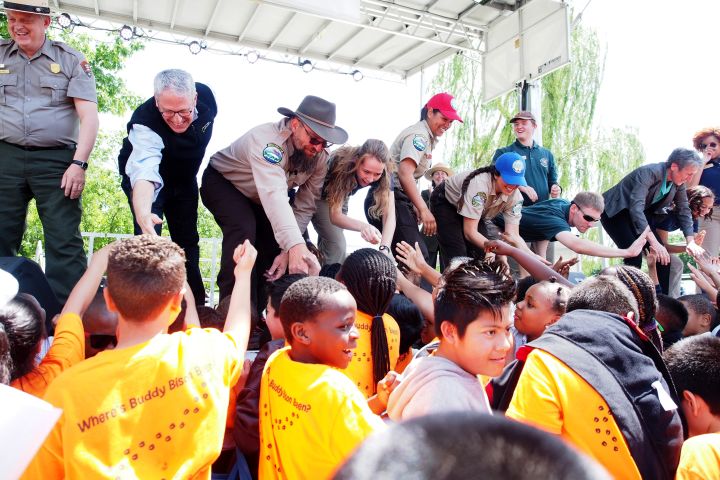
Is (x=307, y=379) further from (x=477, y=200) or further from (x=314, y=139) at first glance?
(x=477, y=200)

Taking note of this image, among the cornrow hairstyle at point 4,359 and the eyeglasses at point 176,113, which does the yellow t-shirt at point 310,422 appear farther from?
the eyeglasses at point 176,113

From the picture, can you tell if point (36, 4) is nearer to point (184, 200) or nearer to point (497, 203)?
point (184, 200)

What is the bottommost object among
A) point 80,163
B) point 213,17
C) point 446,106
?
point 80,163

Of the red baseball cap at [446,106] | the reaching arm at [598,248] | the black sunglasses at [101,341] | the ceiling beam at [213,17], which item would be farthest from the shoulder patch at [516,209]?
the ceiling beam at [213,17]

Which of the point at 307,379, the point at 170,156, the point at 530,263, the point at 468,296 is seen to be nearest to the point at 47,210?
the point at 170,156

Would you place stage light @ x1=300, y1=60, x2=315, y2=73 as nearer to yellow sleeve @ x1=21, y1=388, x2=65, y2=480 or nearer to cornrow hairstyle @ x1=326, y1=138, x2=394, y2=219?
cornrow hairstyle @ x1=326, y1=138, x2=394, y2=219

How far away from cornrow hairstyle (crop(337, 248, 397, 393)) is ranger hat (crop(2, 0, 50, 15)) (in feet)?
7.42

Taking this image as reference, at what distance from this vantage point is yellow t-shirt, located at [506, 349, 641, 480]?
1.95 meters

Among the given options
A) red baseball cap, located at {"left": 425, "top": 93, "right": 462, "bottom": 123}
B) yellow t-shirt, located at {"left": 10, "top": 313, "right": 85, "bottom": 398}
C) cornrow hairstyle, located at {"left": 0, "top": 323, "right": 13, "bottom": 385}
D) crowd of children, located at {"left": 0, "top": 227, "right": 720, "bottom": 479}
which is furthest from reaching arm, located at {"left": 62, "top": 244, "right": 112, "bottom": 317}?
red baseball cap, located at {"left": 425, "top": 93, "right": 462, "bottom": 123}

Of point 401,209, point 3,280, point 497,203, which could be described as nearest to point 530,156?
point 497,203

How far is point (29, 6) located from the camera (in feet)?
10.9

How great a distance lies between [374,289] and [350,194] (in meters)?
1.68

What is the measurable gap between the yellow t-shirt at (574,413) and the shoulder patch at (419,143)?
10.8 feet

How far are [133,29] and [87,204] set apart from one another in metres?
10.5
